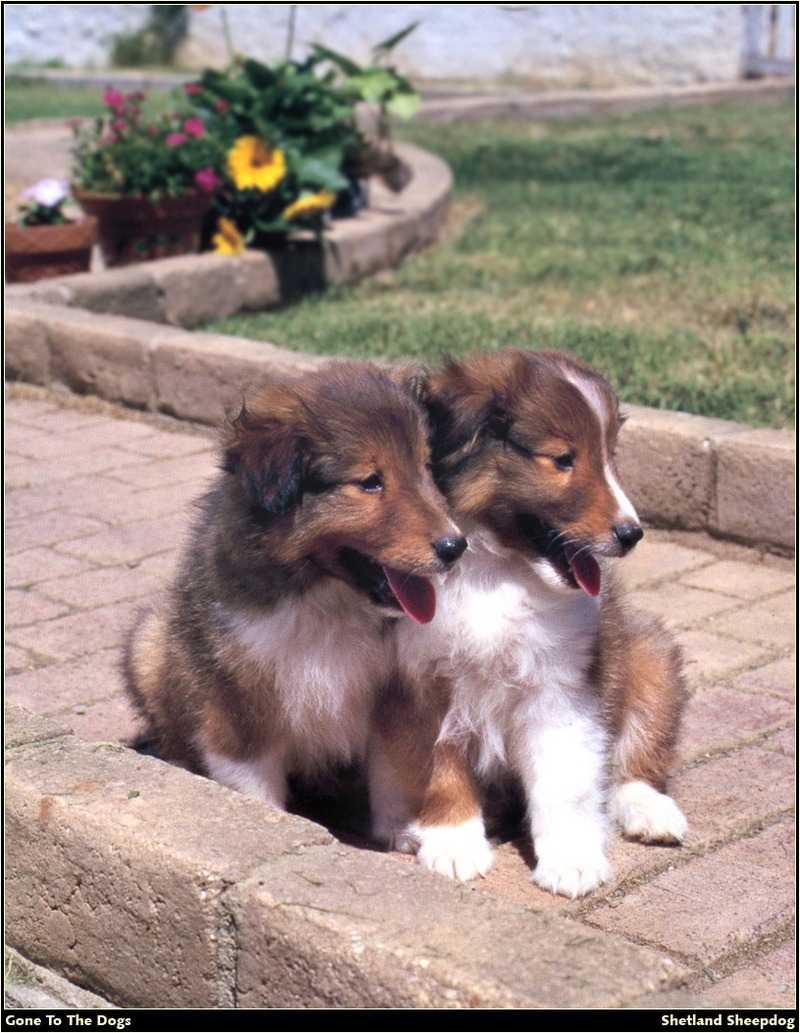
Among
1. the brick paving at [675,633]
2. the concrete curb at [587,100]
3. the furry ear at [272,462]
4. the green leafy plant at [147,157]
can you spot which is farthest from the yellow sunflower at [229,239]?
the concrete curb at [587,100]

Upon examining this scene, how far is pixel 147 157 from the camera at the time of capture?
29.6 feet

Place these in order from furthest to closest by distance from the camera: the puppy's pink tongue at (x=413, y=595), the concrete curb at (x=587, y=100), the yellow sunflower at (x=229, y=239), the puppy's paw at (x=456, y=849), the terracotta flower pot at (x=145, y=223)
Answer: the concrete curb at (x=587, y=100)
the yellow sunflower at (x=229, y=239)
the terracotta flower pot at (x=145, y=223)
the puppy's paw at (x=456, y=849)
the puppy's pink tongue at (x=413, y=595)

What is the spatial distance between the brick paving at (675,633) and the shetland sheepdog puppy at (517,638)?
0.18 m

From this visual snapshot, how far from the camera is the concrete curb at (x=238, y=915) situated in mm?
2398

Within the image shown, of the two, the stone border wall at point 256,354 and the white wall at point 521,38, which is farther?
the white wall at point 521,38

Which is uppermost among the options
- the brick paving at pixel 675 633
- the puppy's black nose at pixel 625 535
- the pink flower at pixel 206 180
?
the pink flower at pixel 206 180

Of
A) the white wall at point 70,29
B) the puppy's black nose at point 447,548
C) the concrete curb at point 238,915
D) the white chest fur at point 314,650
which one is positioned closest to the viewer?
the concrete curb at point 238,915

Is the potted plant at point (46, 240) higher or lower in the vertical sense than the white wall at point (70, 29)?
lower

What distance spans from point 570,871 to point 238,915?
0.88m

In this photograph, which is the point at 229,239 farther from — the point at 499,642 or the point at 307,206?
the point at 499,642

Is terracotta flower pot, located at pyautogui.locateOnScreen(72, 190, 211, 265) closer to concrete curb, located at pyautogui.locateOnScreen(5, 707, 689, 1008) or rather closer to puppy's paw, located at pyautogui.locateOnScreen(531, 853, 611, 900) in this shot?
concrete curb, located at pyautogui.locateOnScreen(5, 707, 689, 1008)

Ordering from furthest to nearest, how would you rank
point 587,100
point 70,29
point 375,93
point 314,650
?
point 70,29 < point 587,100 < point 375,93 < point 314,650

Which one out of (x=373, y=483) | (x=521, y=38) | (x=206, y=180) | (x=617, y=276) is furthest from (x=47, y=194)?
(x=521, y=38)

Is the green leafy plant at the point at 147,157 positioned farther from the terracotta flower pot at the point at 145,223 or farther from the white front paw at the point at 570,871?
the white front paw at the point at 570,871
